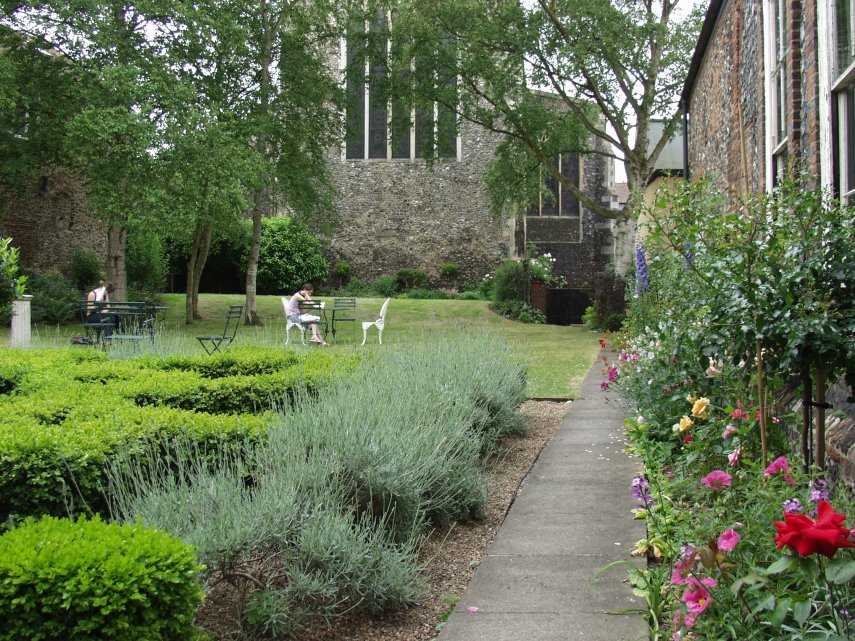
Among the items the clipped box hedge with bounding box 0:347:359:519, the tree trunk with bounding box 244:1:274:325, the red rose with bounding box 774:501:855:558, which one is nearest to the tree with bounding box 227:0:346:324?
the tree trunk with bounding box 244:1:274:325

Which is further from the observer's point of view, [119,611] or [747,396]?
[747,396]

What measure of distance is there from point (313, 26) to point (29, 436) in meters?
18.6

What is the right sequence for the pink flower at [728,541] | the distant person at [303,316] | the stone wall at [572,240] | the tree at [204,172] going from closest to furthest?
1. the pink flower at [728,541]
2. the distant person at [303,316]
3. the tree at [204,172]
4. the stone wall at [572,240]

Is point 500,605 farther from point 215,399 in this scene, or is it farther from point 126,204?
point 126,204

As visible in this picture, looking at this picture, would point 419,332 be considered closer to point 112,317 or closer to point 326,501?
point 112,317

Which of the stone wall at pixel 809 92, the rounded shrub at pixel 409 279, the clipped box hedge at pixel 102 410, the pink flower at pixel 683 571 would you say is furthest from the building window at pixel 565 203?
the pink flower at pixel 683 571

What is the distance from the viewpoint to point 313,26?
20.5m

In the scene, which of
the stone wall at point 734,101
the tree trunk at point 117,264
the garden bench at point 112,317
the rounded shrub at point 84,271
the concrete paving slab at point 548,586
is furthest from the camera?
the rounded shrub at point 84,271

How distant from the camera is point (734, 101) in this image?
26.8ft

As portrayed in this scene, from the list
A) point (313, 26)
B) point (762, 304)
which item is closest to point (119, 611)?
point (762, 304)

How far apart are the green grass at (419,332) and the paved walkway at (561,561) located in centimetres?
347

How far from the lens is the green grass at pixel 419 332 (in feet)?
32.6

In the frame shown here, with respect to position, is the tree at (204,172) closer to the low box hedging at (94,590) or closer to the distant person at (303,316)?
the distant person at (303,316)

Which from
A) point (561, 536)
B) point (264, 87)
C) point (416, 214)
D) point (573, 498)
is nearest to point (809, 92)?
point (573, 498)
